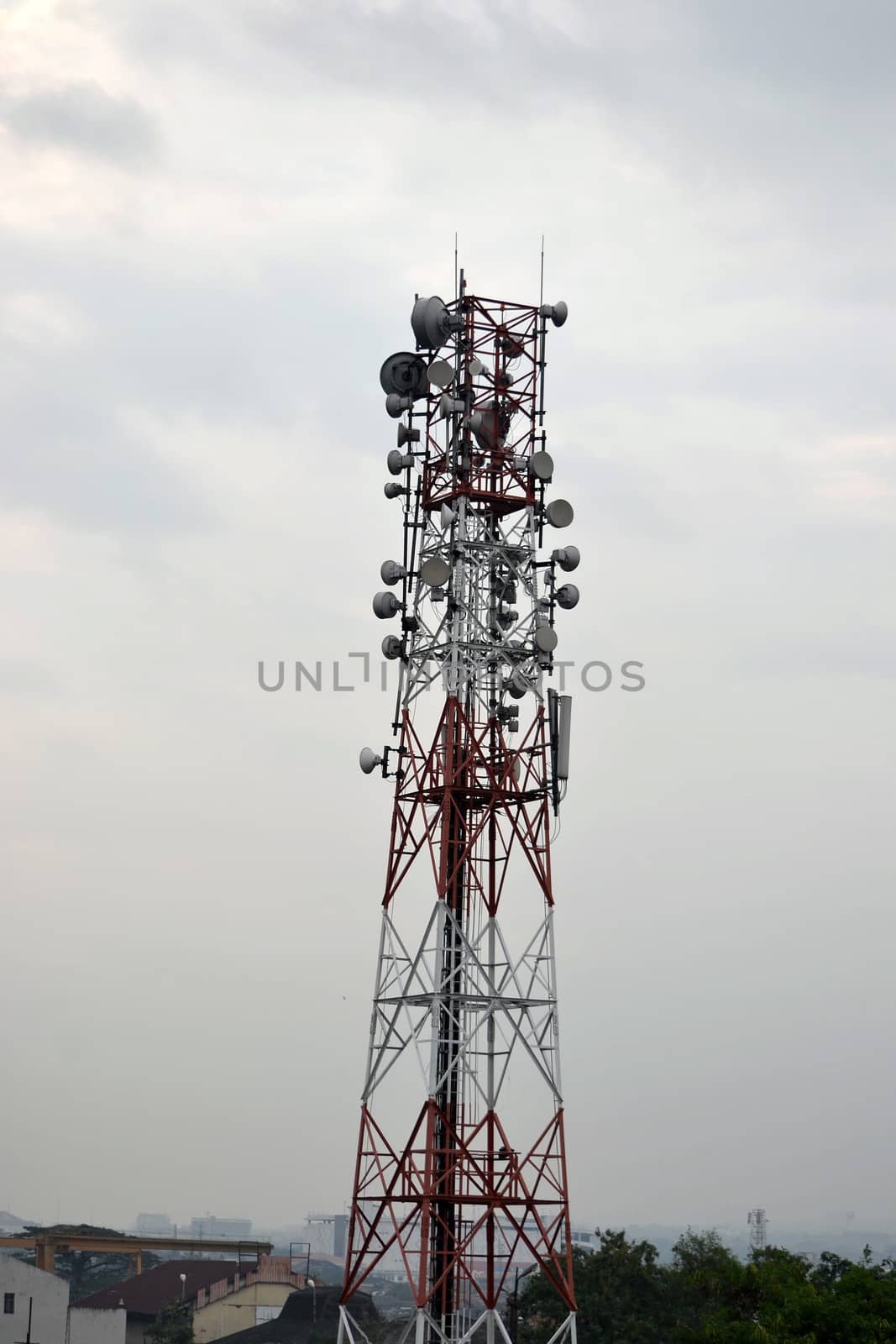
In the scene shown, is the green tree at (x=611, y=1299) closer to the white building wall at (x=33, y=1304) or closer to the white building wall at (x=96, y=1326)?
the white building wall at (x=96, y=1326)

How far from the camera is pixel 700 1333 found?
42.4 meters

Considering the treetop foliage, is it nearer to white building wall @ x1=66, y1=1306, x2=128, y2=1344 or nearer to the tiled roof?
white building wall @ x1=66, y1=1306, x2=128, y2=1344

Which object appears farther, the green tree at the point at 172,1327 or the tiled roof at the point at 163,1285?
the tiled roof at the point at 163,1285

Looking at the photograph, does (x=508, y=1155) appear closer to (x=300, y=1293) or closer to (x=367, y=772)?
(x=367, y=772)

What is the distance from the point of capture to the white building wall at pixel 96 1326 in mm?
62969

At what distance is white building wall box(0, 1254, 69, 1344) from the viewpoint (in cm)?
6062

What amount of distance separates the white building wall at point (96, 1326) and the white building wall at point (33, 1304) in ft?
3.31

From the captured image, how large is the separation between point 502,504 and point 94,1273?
97.3m

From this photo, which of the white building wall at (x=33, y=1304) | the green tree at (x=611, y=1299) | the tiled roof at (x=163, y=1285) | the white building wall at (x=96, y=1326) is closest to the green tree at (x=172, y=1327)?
the tiled roof at (x=163, y=1285)

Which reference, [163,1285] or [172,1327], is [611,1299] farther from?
[163,1285]

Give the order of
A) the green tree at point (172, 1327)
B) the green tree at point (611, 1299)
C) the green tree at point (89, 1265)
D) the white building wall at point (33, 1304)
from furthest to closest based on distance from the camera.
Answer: the green tree at point (89, 1265)
the green tree at point (172, 1327)
the green tree at point (611, 1299)
the white building wall at point (33, 1304)

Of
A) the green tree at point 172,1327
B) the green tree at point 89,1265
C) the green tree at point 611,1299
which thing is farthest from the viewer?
the green tree at point 89,1265

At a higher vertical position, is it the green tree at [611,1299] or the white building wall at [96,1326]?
the green tree at [611,1299]

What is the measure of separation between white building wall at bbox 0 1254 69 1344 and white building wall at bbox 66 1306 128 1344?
1.01 meters
